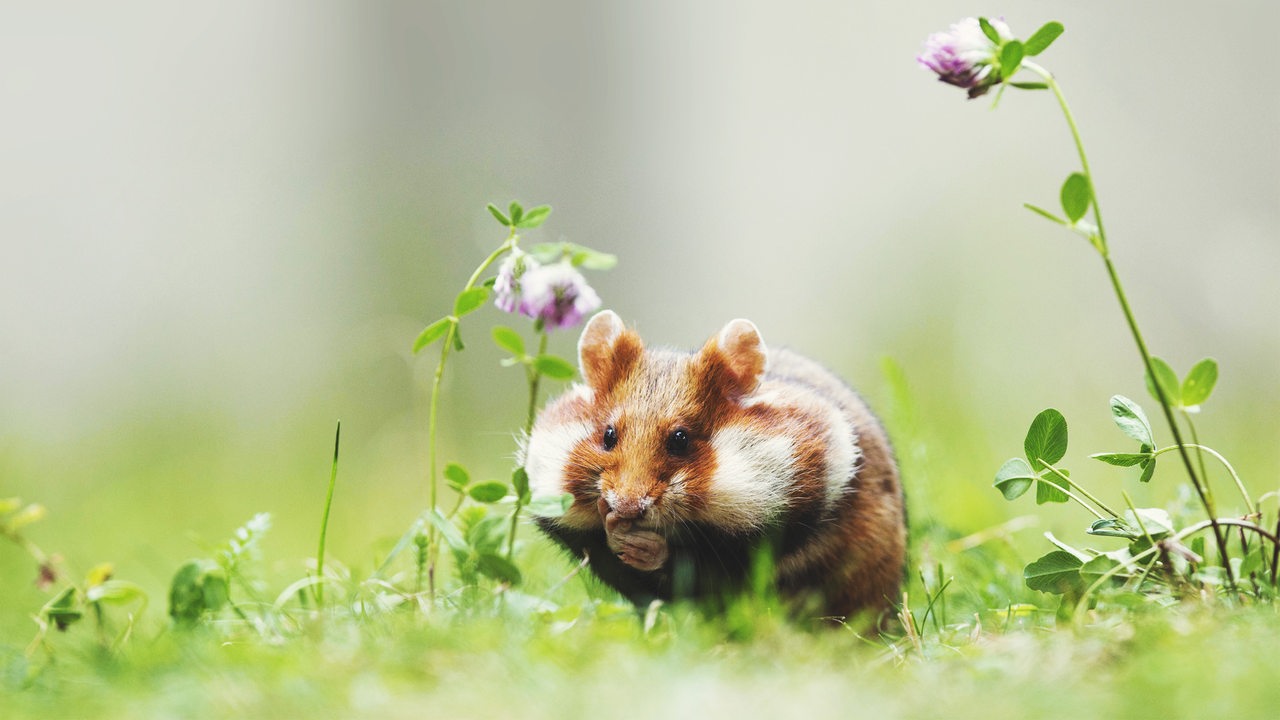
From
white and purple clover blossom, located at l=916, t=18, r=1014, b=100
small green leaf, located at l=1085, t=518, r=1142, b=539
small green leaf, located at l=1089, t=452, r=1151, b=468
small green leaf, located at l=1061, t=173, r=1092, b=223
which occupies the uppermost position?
white and purple clover blossom, located at l=916, t=18, r=1014, b=100

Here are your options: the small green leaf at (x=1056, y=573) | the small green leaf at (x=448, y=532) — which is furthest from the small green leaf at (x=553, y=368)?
the small green leaf at (x=1056, y=573)

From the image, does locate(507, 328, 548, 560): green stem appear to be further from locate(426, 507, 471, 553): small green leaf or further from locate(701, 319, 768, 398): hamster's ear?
locate(701, 319, 768, 398): hamster's ear

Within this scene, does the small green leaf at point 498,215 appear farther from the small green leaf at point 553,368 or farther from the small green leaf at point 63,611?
the small green leaf at point 63,611

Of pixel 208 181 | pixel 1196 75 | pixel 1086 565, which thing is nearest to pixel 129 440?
pixel 208 181

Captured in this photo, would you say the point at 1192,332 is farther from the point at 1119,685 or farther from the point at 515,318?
the point at 1119,685

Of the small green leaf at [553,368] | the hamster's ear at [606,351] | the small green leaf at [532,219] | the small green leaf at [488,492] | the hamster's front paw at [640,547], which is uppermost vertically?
the small green leaf at [532,219]

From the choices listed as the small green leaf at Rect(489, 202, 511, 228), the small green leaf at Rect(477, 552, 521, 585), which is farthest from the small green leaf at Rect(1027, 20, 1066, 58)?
the small green leaf at Rect(477, 552, 521, 585)

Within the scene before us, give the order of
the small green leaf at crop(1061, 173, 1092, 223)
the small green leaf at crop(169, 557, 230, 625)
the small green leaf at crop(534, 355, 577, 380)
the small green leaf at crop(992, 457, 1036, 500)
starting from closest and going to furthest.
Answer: the small green leaf at crop(1061, 173, 1092, 223) < the small green leaf at crop(992, 457, 1036, 500) < the small green leaf at crop(169, 557, 230, 625) < the small green leaf at crop(534, 355, 577, 380)
